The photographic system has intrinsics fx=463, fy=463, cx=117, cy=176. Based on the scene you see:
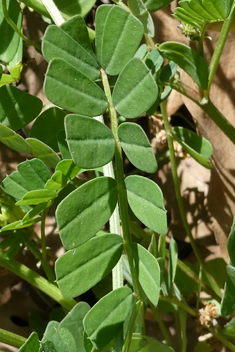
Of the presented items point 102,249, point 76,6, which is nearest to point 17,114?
point 76,6

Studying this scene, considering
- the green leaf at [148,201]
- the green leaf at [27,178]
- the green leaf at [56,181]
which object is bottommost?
the green leaf at [27,178]

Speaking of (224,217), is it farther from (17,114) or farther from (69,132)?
(69,132)

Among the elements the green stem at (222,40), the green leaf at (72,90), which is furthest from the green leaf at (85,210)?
the green stem at (222,40)

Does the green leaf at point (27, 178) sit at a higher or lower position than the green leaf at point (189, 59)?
lower

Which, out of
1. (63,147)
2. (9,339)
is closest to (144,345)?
(9,339)

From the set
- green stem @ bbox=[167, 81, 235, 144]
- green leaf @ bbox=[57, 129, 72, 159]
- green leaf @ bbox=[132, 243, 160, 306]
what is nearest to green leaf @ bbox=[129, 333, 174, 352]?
green leaf @ bbox=[132, 243, 160, 306]

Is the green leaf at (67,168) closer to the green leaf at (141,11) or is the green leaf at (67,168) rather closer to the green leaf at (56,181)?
the green leaf at (56,181)
